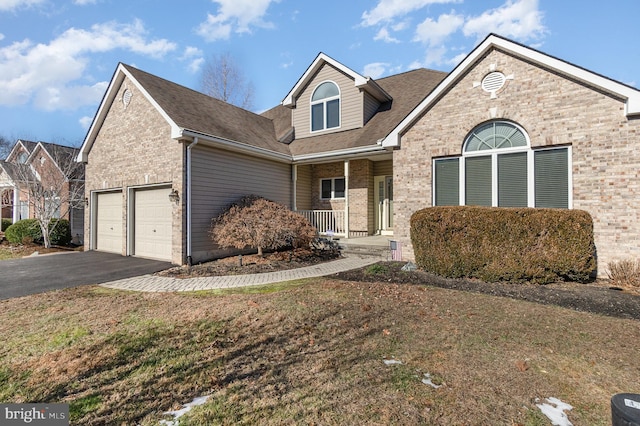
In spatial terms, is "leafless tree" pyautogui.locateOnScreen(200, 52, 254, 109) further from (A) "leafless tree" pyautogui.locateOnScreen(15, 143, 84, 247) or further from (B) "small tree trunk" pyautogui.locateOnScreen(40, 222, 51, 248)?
(B) "small tree trunk" pyautogui.locateOnScreen(40, 222, 51, 248)

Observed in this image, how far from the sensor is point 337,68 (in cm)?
1375

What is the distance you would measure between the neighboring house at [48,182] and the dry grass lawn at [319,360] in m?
12.2

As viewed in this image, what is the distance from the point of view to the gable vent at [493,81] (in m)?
8.29

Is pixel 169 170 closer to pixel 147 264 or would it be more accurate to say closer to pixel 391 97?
pixel 147 264

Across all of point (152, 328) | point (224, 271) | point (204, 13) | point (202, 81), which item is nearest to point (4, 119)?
point (202, 81)

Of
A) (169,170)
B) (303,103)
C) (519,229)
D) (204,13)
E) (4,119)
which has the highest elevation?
(4,119)

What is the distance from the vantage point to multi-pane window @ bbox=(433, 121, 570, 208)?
770 centimetres

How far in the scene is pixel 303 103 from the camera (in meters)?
14.8

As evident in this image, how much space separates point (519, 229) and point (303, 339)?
18.5 ft

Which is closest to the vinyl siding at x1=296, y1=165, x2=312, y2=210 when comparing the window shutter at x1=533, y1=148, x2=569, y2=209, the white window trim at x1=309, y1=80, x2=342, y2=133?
the white window trim at x1=309, y1=80, x2=342, y2=133

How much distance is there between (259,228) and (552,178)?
777cm

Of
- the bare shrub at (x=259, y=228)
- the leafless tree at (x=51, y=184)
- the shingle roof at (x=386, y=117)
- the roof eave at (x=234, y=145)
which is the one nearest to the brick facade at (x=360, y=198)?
the shingle roof at (x=386, y=117)

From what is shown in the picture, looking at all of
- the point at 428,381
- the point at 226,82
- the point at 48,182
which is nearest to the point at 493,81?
the point at 428,381

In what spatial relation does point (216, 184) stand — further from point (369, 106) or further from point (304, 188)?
point (369, 106)
